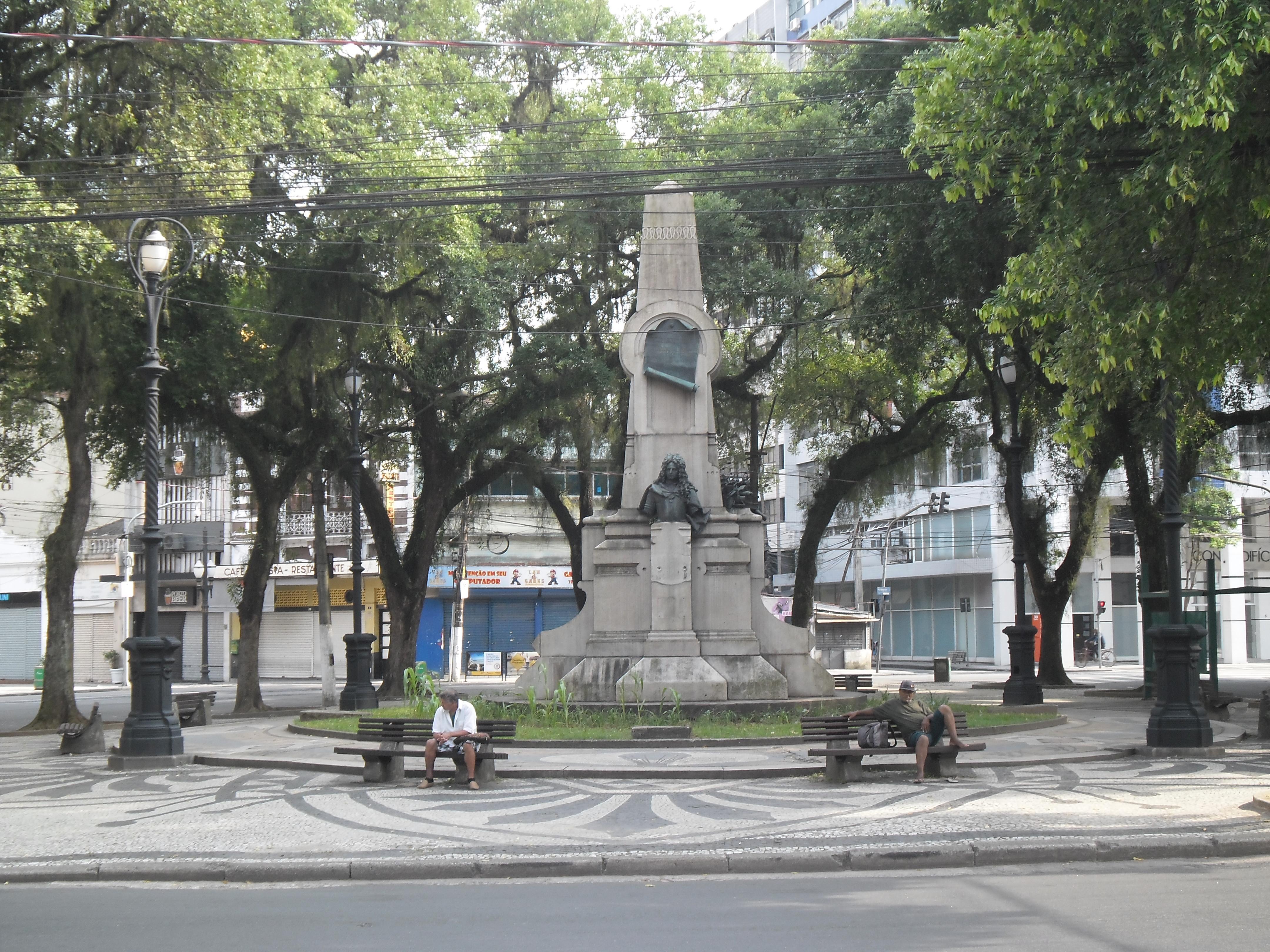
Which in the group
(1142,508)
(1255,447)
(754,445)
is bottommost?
(1142,508)

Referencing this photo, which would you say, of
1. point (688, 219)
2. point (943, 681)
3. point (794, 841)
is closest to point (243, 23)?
point (688, 219)

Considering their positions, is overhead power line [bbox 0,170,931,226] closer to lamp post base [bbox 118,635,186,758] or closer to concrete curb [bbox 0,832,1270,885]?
lamp post base [bbox 118,635,186,758]

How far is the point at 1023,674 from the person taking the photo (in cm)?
2206

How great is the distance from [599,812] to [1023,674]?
13118 mm

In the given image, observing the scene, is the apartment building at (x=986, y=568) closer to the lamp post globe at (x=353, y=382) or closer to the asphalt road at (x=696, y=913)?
the lamp post globe at (x=353, y=382)

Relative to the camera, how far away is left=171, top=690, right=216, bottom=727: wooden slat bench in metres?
22.0

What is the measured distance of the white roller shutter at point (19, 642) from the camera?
4838 centimetres

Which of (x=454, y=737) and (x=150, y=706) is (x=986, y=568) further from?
(x=454, y=737)

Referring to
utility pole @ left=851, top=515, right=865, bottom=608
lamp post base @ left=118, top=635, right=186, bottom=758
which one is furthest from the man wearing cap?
utility pole @ left=851, top=515, right=865, bottom=608

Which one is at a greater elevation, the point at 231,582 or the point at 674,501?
the point at 674,501

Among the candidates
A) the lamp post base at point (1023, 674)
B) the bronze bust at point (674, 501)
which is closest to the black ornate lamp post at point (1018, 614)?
the lamp post base at point (1023, 674)

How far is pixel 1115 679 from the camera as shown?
3912cm

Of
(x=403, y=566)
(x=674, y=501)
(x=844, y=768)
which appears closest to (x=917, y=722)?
(x=844, y=768)

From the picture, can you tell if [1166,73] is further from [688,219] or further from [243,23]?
[243,23]
